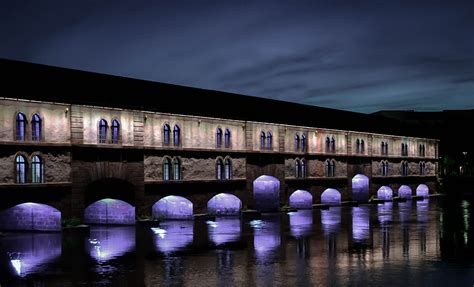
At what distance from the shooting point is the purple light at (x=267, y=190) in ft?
193

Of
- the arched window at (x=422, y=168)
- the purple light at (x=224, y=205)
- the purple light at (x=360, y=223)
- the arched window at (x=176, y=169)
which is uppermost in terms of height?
the arched window at (x=176, y=169)

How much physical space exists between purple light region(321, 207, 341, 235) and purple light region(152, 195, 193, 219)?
10.5 meters

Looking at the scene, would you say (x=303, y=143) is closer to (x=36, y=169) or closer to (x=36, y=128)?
(x=36, y=169)

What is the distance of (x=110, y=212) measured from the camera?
151 feet

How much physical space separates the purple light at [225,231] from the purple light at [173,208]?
2.50 m

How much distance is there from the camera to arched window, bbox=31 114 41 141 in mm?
38812

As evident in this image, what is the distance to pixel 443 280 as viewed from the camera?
75.4 ft

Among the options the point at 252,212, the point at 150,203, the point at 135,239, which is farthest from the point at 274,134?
the point at 135,239

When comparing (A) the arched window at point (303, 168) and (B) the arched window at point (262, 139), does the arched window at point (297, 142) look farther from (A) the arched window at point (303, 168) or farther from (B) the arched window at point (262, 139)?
(B) the arched window at point (262, 139)

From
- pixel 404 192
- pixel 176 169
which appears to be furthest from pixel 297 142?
pixel 404 192

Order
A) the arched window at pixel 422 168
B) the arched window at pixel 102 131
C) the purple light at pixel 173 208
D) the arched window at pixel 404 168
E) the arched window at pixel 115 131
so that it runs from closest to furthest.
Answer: the arched window at pixel 102 131
the arched window at pixel 115 131
the purple light at pixel 173 208
the arched window at pixel 404 168
the arched window at pixel 422 168

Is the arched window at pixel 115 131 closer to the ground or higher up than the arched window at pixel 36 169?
higher up

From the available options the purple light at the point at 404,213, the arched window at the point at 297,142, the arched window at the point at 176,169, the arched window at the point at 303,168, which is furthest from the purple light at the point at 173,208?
the purple light at the point at 404,213

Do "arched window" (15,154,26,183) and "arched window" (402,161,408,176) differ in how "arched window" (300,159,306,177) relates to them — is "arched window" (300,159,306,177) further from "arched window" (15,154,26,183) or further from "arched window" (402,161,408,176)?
"arched window" (15,154,26,183)
